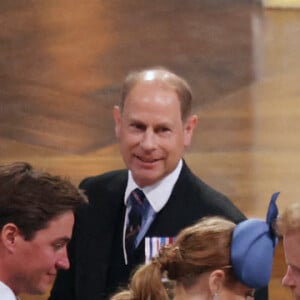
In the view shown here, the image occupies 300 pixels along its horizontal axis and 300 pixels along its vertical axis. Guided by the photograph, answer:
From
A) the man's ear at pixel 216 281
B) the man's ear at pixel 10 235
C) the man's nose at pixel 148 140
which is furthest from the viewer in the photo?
the man's nose at pixel 148 140

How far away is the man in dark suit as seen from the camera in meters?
2.24

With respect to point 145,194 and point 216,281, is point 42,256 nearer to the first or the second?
point 216,281

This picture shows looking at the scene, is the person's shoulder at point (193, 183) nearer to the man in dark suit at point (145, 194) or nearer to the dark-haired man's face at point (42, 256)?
the man in dark suit at point (145, 194)

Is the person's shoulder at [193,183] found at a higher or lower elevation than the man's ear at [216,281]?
higher

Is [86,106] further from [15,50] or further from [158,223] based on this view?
[158,223]

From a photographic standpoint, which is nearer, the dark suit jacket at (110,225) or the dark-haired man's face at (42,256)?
the dark-haired man's face at (42,256)

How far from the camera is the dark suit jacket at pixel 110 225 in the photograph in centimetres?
226

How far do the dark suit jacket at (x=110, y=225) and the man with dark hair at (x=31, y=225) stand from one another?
1.34ft

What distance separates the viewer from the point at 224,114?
421 centimetres

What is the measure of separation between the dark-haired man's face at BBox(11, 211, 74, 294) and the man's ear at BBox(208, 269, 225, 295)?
10.5 inches

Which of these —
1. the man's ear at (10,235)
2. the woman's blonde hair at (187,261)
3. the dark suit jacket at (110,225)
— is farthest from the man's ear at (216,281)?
the man's ear at (10,235)

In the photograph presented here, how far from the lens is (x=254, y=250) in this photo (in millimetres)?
2014

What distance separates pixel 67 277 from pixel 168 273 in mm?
386

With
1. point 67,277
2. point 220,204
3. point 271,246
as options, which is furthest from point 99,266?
point 271,246
